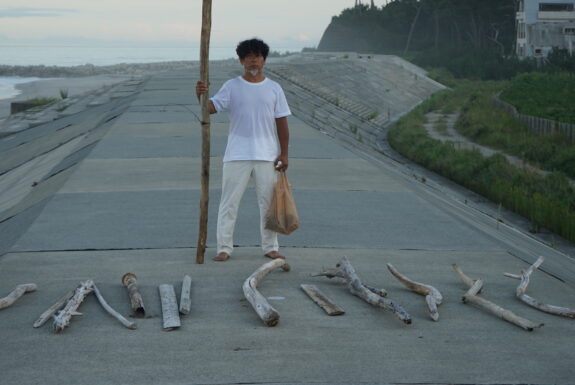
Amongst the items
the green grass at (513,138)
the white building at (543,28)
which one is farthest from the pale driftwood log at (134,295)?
the white building at (543,28)

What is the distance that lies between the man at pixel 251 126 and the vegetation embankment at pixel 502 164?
10050mm

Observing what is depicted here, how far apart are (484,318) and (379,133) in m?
32.5

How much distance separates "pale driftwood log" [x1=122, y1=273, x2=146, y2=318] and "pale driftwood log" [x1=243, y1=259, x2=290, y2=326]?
2.77 feet

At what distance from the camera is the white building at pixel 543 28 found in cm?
8856

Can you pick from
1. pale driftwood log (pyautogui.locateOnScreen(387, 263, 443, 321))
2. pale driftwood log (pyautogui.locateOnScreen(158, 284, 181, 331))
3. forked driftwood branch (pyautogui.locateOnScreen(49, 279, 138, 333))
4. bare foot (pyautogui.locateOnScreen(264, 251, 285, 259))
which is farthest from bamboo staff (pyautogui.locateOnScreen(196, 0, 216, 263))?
pale driftwood log (pyautogui.locateOnScreen(387, 263, 443, 321))

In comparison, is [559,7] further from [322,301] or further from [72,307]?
[72,307]

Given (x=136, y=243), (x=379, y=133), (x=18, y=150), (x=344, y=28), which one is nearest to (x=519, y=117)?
(x=379, y=133)

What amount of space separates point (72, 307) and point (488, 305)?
3268 millimetres

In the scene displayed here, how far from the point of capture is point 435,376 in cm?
599

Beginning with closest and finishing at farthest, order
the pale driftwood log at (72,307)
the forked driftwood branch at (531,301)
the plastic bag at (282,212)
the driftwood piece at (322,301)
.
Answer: the pale driftwood log at (72,307) → the driftwood piece at (322,301) → the forked driftwood branch at (531,301) → the plastic bag at (282,212)

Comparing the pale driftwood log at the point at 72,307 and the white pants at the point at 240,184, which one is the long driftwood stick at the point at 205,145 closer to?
the white pants at the point at 240,184

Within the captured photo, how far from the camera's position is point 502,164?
25.1 metres

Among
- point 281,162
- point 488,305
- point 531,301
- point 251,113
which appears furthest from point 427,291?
point 251,113

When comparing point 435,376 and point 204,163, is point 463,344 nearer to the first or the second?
point 435,376
